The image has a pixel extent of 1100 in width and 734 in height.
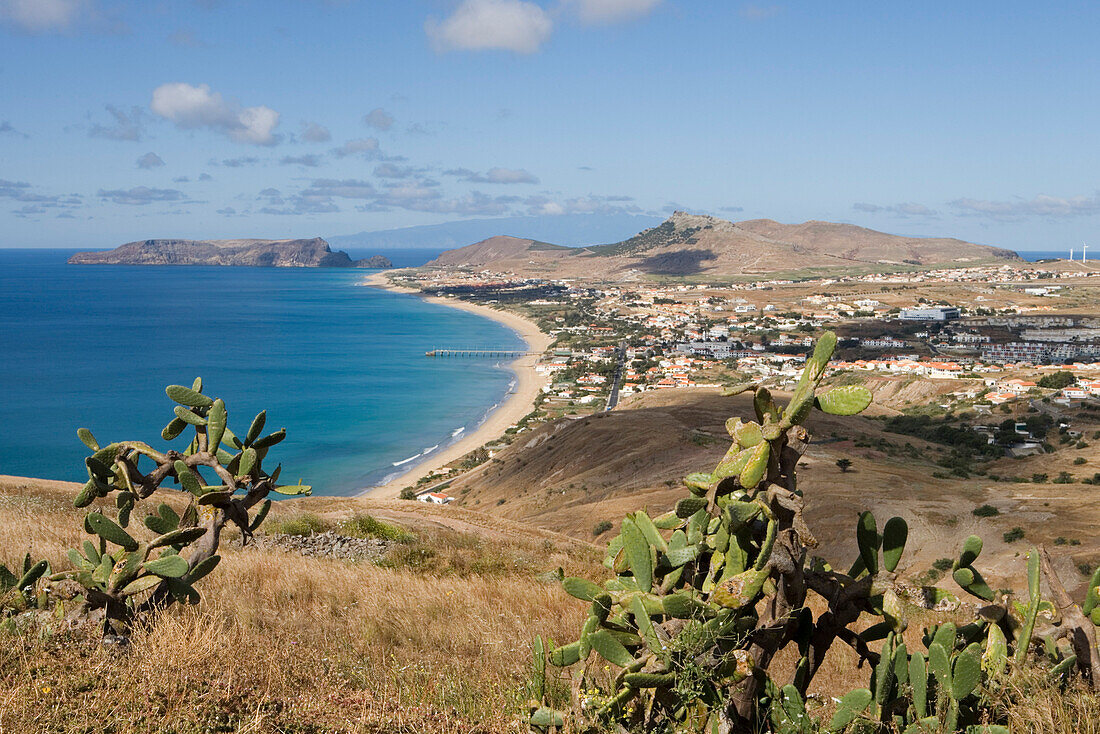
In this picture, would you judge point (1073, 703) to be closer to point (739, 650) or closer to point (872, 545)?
point (872, 545)

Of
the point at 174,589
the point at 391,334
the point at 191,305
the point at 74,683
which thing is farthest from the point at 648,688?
the point at 191,305

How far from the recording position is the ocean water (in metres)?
47.3

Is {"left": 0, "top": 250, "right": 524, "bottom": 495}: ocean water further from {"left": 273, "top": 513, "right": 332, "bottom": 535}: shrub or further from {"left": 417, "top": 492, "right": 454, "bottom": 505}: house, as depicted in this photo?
{"left": 273, "top": 513, "right": 332, "bottom": 535}: shrub

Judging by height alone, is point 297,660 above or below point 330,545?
above

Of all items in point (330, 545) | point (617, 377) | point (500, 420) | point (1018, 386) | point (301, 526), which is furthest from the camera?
point (617, 377)

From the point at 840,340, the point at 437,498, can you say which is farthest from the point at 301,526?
the point at 840,340

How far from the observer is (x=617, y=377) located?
7138 cm

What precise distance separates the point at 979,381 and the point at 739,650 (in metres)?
58.9

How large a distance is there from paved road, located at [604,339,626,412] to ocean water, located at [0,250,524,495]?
9.89 meters

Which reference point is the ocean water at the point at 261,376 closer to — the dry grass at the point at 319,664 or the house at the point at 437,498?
the house at the point at 437,498

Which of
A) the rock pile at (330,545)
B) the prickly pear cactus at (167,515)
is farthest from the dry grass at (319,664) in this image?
the rock pile at (330,545)

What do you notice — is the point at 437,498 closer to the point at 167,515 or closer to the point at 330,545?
the point at 330,545

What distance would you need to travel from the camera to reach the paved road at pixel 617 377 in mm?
58434

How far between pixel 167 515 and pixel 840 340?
299ft
